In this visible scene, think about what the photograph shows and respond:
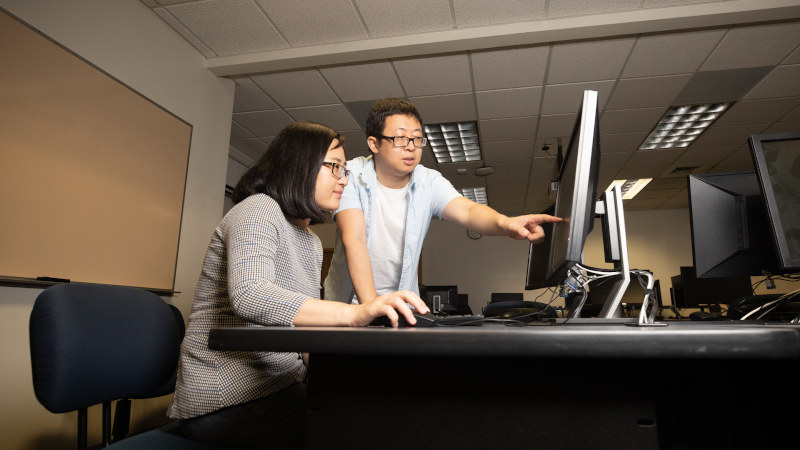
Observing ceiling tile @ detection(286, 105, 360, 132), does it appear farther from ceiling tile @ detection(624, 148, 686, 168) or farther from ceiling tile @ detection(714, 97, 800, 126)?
ceiling tile @ detection(714, 97, 800, 126)

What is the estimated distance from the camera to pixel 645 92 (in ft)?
12.8

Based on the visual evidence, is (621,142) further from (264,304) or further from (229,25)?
(264,304)

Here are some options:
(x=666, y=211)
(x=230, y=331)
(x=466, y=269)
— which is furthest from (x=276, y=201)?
(x=666, y=211)

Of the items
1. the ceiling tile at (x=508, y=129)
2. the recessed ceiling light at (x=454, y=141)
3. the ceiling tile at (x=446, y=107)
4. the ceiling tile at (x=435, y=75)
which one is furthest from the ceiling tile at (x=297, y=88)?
the ceiling tile at (x=508, y=129)

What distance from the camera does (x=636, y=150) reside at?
5.18 meters

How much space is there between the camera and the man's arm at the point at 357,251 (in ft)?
4.39

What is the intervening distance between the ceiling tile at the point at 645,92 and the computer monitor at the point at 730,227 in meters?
2.72

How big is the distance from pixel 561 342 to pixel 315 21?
3087mm

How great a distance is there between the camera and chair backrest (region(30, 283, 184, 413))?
34.0 inches

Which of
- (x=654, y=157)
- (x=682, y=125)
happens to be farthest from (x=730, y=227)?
(x=654, y=157)

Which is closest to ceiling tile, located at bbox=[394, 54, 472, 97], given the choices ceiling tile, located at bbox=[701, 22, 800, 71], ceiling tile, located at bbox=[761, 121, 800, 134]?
ceiling tile, located at bbox=[701, 22, 800, 71]

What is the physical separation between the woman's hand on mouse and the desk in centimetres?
9

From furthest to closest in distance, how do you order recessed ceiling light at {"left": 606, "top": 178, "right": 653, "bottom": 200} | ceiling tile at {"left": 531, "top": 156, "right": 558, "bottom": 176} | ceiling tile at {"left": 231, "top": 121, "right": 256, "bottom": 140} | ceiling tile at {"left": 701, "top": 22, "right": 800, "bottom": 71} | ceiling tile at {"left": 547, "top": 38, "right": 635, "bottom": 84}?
recessed ceiling light at {"left": 606, "top": 178, "right": 653, "bottom": 200} → ceiling tile at {"left": 531, "top": 156, "right": 558, "bottom": 176} → ceiling tile at {"left": 231, "top": 121, "right": 256, "bottom": 140} → ceiling tile at {"left": 547, "top": 38, "right": 635, "bottom": 84} → ceiling tile at {"left": 701, "top": 22, "right": 800, "bottom": 71}

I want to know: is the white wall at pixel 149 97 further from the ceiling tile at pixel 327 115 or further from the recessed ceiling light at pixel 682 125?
the recessed ceiling light at pixel 682 125
